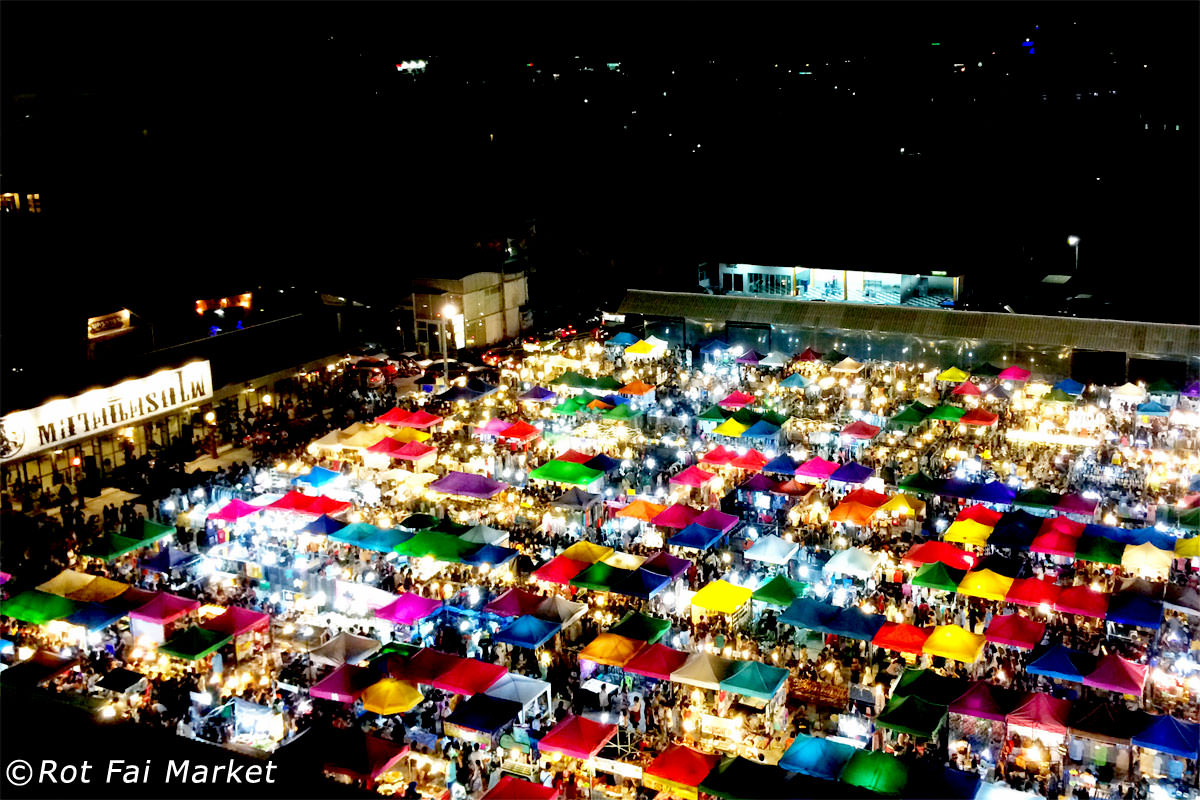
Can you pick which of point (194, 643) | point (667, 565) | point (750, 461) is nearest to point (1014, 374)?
point (750, 461)

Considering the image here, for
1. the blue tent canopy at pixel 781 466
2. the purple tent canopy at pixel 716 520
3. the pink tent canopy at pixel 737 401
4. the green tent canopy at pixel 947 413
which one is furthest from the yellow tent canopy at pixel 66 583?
the green tent canopy at pixel 947 413

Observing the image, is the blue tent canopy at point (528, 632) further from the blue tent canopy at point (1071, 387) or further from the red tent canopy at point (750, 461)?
the blue tent canopy at point (1071, 387)

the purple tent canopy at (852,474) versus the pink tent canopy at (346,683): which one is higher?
the purple tent canopy at (852,474)

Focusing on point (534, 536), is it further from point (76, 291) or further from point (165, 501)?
point (76, 291)

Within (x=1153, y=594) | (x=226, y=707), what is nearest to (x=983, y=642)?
(x=1153, y=594)

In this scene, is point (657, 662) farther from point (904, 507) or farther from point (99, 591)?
point (99, 591)

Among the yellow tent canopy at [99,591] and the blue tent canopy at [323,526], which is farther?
the blue tent canopy at [323,526]

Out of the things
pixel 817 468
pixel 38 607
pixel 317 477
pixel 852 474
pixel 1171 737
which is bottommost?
pixel 1171 737
